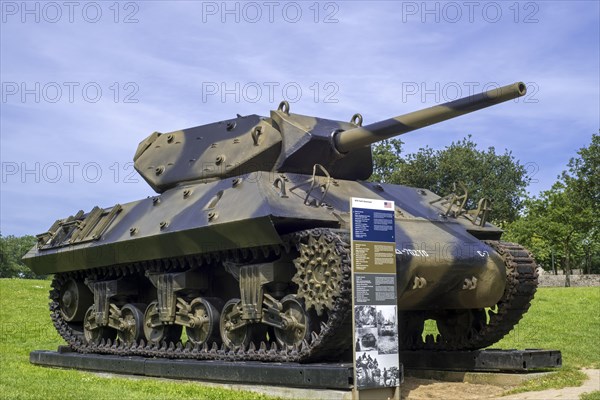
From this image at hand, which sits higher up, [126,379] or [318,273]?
[318,273]

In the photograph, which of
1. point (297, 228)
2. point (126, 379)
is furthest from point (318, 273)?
point (126, 379)

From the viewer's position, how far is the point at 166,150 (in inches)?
655

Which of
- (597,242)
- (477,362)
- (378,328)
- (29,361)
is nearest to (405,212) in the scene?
(477,362)

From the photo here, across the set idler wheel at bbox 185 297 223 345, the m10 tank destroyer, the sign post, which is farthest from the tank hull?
the sign post

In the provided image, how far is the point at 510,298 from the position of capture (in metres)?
13.6

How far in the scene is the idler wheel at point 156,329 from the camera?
1521 centimetres

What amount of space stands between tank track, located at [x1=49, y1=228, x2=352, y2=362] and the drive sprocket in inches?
2.9

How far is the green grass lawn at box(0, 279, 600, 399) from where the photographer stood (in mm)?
11984

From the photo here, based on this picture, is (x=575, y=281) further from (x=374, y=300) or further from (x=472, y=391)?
(x=374, y=300)

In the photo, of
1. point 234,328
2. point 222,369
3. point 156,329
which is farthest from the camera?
point 156,329

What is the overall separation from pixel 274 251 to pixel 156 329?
370cm

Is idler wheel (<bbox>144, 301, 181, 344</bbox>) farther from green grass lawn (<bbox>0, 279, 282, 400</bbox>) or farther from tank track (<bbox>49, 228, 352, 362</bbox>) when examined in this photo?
green grass lawn (<bbox>0, 279, 282, 400</bbox>)

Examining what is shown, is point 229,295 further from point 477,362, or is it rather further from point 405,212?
point 477,362

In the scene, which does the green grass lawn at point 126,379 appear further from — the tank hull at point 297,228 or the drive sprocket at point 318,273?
the tank hull at point 297,228
